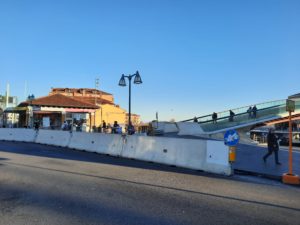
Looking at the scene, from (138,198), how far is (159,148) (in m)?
7.59

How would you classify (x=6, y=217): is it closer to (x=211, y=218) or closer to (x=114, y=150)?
(x=211, y=218)

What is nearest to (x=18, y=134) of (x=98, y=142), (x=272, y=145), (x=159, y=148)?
(x=98, y=142)

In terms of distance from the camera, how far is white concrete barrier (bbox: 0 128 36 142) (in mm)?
26144

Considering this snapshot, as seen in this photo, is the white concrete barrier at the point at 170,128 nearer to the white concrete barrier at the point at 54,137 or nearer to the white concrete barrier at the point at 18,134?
the white concrete barrier at the point at 18,134

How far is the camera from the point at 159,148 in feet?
47.8

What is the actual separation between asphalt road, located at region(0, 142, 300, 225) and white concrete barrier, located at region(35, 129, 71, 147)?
11.2 meters

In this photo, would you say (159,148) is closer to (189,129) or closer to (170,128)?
(189,129)

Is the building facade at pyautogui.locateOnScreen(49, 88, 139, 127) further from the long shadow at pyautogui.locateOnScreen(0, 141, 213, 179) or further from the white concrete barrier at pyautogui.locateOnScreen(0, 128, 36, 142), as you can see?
the long shadow at pyautogui.locateOnScreen(0, 141, 213, 179)

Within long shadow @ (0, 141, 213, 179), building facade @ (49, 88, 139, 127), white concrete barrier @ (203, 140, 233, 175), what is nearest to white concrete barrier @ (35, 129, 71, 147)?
long shadow @ (0, 141, 213, 179)

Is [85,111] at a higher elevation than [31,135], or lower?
higher

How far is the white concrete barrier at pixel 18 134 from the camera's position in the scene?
26144 mm

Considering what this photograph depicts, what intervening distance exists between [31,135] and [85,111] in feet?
57.3

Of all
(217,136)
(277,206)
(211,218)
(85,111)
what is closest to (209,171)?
(277,206)

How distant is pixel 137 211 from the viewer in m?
5.97
